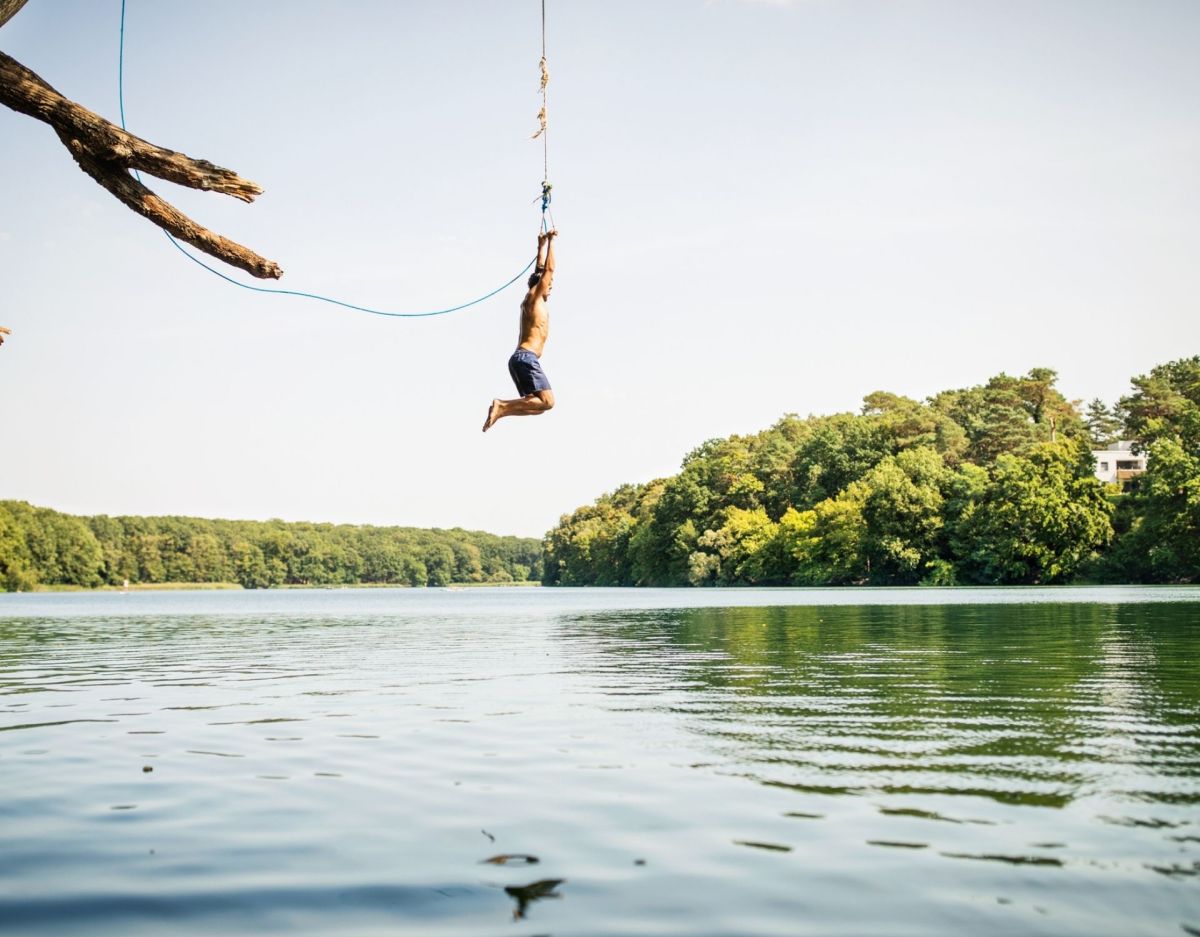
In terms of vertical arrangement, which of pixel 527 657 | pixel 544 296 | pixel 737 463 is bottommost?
pixel 527 657

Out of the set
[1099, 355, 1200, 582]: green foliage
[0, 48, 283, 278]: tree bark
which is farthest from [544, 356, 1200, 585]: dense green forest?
[0, 48, 283, 278]: tree bark

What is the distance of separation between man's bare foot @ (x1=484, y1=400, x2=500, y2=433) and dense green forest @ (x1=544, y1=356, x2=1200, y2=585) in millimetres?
89261

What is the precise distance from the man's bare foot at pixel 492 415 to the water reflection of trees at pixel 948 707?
4.40 metres

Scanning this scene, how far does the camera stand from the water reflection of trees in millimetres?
9992

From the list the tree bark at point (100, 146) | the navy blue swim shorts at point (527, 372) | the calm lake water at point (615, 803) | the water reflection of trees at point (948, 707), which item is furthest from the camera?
the navy blue swim shorts at point (527, 372)

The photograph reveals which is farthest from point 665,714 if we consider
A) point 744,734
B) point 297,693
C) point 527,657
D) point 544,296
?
point 527,657

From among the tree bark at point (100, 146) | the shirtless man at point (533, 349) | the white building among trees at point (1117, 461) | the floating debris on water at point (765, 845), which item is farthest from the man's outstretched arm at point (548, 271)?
the white building among trees at point (1117, 461)

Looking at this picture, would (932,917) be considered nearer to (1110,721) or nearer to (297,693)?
Result: (1110,721)

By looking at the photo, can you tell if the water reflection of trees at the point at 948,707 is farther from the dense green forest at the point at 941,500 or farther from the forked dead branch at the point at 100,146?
the dense green forest at the point at 941,500

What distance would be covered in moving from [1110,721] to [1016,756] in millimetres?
2884

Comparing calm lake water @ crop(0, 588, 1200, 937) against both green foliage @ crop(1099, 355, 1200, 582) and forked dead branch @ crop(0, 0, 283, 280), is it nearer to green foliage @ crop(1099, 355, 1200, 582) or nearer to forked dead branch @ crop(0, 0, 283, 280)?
forked dead branch @ crop(0, 0, 283, 280)

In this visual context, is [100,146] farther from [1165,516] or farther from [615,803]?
[1165,516]

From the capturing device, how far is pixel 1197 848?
7281 millimetres

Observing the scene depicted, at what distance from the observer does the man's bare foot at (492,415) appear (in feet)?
51.8
